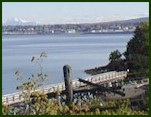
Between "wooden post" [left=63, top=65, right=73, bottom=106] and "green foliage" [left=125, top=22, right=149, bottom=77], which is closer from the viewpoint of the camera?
"wooden post" [left=63, top=65, right=73, bottom=106]

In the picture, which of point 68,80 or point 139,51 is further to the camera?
point 139,51

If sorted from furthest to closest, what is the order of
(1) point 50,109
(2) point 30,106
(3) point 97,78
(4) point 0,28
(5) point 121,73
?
(5) point 121,73 → (3) point 97,78 → (2) point 30,106 → (1) point 50,109 → (4) point 0,28

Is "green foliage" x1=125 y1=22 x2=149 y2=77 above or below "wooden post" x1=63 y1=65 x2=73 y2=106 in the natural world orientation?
below

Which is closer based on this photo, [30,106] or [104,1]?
[104,1]

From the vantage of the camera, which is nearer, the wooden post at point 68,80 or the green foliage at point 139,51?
the wooden post at point 68,80

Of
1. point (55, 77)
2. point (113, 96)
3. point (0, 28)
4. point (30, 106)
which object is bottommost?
point (55, 77)

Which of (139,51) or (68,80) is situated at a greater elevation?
(68,80)

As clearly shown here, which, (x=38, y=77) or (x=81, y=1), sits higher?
(x=81, y=1)

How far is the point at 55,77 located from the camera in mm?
57062

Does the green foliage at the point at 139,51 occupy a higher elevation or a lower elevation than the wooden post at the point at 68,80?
lower

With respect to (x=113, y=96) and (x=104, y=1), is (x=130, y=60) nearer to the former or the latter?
(x=113, y=96)

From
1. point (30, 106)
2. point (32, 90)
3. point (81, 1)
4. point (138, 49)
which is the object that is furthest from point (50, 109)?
point (138, 49)

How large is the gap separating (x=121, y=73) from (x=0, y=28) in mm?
40989

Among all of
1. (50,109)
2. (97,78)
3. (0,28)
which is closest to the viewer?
(0,28)
